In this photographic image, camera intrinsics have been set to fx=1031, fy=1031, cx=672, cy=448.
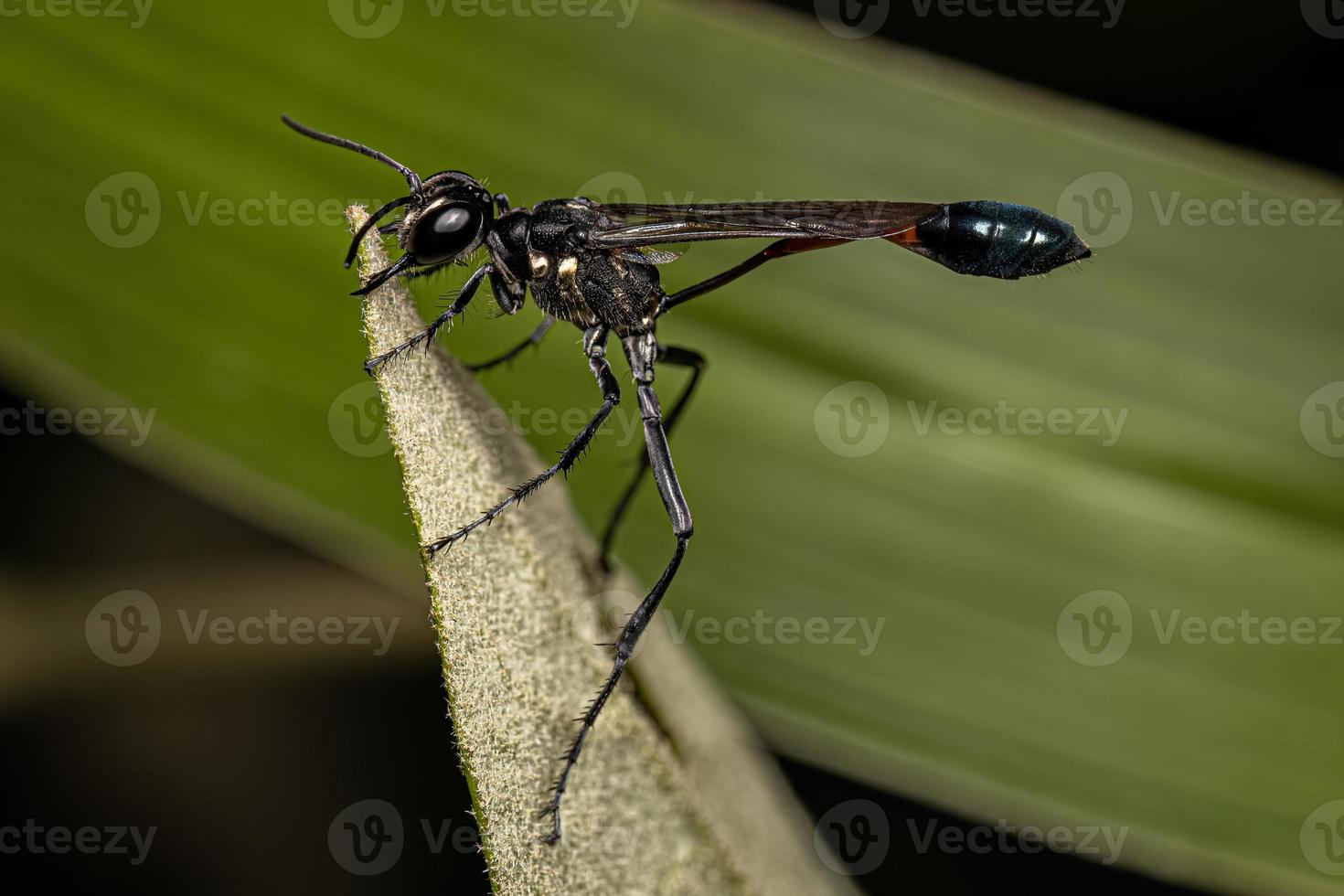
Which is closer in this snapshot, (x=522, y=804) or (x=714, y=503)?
(x=522, y=804)

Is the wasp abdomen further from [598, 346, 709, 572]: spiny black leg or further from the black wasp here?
[598, 346, 709, 572]: spiny black leg

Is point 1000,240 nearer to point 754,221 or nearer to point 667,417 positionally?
point 754,221

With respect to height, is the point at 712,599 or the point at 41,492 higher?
the point at 41,492

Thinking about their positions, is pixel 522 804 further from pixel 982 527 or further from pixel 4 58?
pixel 4 58

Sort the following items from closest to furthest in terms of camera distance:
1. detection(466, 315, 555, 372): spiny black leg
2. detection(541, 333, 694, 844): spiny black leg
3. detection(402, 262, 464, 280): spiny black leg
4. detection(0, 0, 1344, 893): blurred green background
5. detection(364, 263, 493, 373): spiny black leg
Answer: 1. detection(364, 263, 493, 373): spiny black leg
2. detection(541, 333, 694, 844): spiny black leg
3. detection(402, 262, 464, 280): spiny black leg
4. detection(0, 0, 1344, 893): blurred green background
5. detection(466, 315, 555, 372): spiny black leg

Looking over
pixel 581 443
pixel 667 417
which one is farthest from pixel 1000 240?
pixel 581 443

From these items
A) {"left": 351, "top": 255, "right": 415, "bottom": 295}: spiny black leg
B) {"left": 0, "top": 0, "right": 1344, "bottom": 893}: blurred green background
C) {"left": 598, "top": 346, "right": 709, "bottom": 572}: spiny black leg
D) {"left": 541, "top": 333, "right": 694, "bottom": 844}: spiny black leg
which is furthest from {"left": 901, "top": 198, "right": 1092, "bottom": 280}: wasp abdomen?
{"left": 351, "top": 255, "right": 415, "bottom": 295}: spiny black leg

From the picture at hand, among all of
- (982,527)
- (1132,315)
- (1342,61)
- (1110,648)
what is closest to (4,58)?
(982,527)
